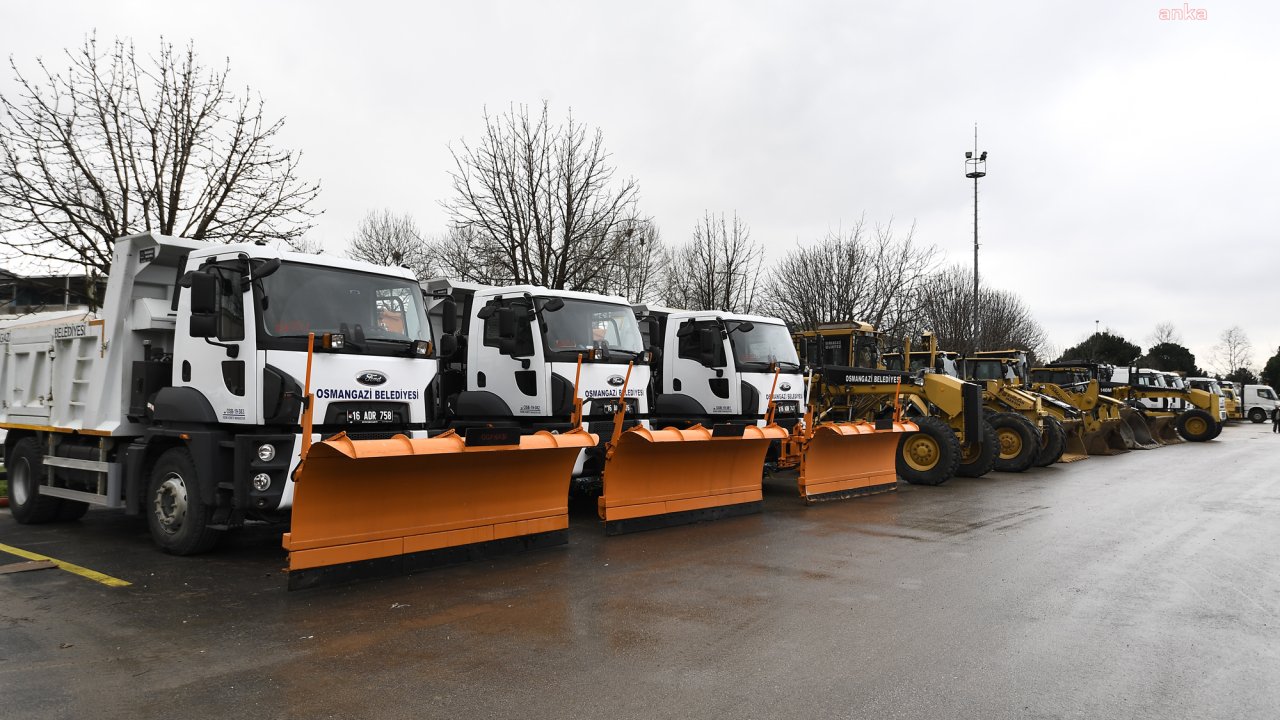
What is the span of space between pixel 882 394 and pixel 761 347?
3.85m

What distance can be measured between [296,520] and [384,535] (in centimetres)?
79

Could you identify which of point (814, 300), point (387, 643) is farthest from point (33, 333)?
point (814, 300)

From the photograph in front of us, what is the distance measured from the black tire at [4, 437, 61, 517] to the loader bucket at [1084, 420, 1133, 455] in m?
22.3

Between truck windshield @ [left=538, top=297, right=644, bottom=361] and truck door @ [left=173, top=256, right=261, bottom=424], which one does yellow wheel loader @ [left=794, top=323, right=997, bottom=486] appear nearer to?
truck windshield @ [left=538, top=297, right=644, bottom=361]

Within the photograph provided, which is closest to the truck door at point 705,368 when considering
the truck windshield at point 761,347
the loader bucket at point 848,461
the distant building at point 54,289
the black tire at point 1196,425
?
the truck windshield at point 761,347

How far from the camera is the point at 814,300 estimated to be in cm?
3014

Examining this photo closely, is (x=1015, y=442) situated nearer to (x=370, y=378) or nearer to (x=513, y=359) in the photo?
(x=513, y=359)

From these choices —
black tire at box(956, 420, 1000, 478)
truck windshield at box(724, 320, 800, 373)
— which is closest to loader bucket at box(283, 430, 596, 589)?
truck windshield at box(724, 320, 800, 373)

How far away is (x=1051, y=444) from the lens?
57.5 ft

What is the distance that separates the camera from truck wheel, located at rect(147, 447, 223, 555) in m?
7.12

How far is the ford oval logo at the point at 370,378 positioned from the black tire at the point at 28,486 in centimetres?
488

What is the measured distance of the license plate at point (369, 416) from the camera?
22.8 ft

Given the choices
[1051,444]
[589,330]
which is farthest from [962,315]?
[589,330]

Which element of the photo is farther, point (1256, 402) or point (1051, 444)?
point (1256, 402)
